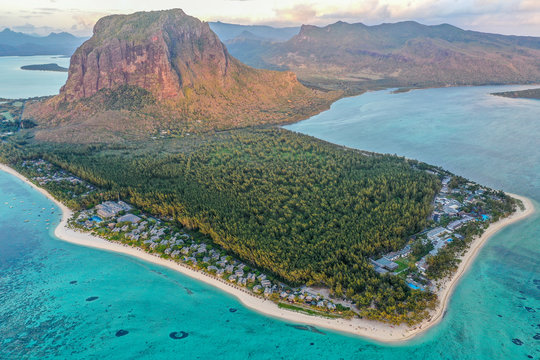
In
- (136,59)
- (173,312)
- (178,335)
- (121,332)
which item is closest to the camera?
(178,335)

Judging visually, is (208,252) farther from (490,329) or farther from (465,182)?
(465,182)

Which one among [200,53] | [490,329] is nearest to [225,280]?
[490,329]

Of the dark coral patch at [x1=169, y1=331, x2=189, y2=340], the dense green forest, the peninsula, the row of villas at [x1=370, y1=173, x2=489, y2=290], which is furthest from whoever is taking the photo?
the row of villas at [x1=370, y1=173, x2=489, y2=290]

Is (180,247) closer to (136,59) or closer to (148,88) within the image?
(148,88)

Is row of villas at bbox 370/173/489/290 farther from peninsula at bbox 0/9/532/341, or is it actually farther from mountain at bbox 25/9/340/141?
mountain at bbox 25/9/340/141

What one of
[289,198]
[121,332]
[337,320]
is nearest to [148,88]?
[289,198]

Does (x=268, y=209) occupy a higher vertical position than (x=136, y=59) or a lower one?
lower

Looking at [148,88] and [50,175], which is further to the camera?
[148,88]

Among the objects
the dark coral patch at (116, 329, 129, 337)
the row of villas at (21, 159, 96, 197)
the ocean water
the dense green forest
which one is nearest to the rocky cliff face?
the dense green forest
